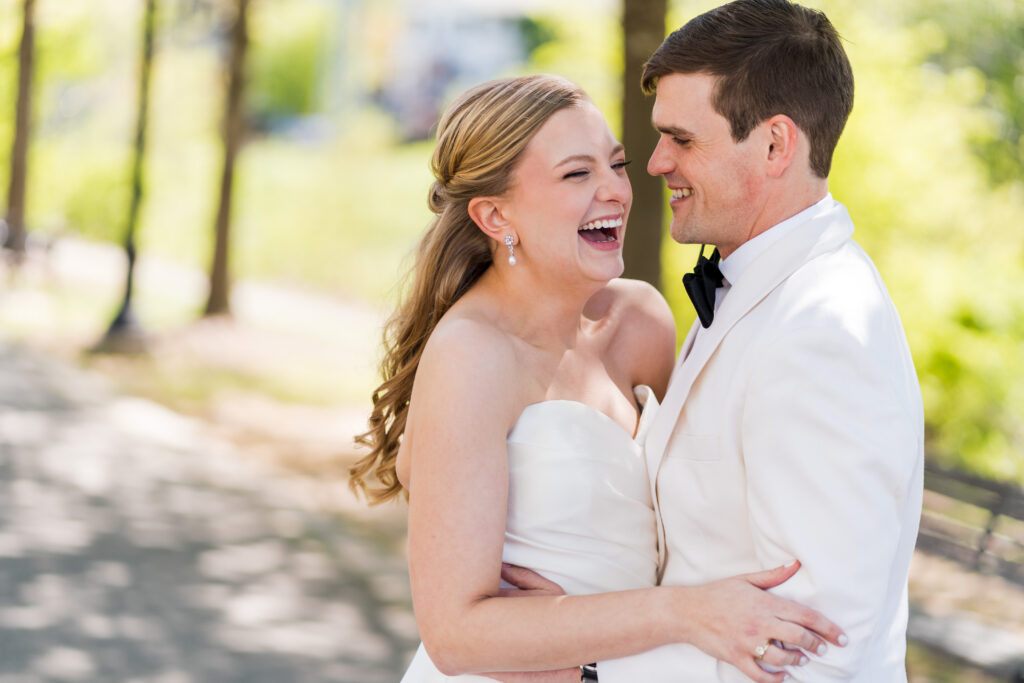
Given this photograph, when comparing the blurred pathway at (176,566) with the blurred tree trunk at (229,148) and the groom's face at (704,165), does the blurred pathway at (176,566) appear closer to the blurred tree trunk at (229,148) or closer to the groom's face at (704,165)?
the groom's face at (704,165)

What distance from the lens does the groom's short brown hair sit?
2.42 metres

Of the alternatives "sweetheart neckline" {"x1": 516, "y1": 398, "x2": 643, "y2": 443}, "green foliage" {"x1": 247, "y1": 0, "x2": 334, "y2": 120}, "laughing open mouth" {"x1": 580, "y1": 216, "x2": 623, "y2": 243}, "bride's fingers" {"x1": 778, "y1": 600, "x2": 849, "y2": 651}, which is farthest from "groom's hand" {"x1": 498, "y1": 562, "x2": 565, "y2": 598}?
"green foliage" {"x1": 247, "y1": 0, "x2": 334, "y2": 120}

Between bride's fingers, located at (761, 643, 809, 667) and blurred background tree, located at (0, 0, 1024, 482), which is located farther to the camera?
blurred background tree, located at (0, 0, 1024, 482)

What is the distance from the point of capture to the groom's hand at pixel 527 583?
261 cm

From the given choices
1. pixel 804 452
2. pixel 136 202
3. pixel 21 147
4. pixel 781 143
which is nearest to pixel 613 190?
pixel 781 143

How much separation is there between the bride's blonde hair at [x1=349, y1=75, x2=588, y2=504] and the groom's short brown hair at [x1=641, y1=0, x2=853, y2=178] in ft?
1.38

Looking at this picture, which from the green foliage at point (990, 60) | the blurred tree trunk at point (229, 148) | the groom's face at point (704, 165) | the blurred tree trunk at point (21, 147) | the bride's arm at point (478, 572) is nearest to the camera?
the bride's arm at point (478, 572)

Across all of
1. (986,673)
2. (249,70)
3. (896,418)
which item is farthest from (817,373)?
(249,70)

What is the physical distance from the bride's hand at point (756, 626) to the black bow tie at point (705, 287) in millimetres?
651

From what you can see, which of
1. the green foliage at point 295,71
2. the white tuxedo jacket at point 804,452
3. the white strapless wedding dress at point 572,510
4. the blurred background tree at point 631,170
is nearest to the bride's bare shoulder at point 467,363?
the white strapless wedding dress at point 572,510

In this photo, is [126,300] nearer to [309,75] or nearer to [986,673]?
[986,673]

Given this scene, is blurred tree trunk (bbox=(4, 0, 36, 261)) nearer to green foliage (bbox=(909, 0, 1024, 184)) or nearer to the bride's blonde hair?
green foliage (bbox=(909, 0, 1024, 184))

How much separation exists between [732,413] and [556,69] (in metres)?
7.87

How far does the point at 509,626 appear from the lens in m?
2.40
